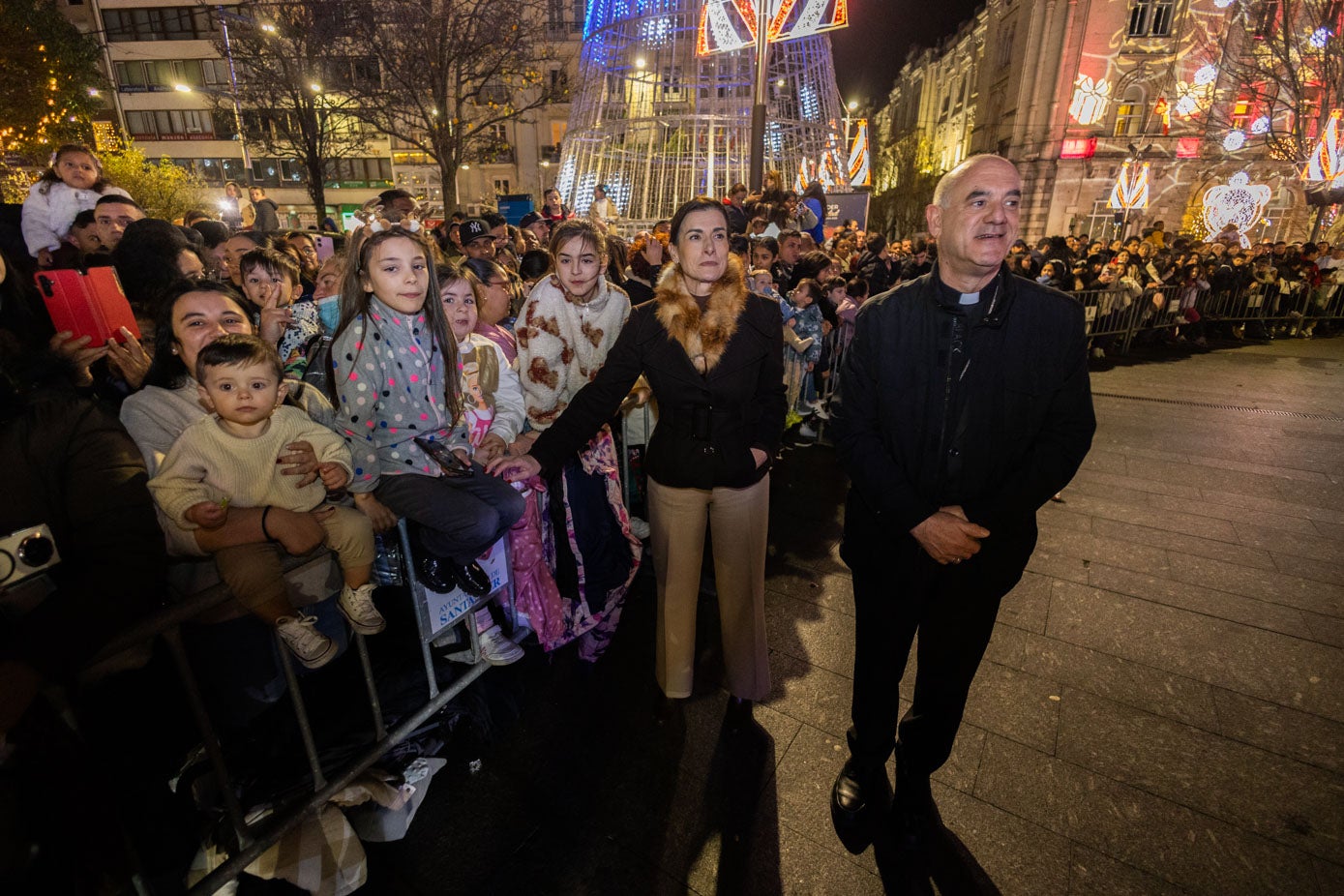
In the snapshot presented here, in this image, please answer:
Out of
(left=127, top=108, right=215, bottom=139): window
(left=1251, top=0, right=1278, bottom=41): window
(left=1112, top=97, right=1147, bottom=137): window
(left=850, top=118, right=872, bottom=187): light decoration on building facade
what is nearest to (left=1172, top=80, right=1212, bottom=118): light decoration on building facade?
(left=1112, top=97, right=1147, bottom=137): window

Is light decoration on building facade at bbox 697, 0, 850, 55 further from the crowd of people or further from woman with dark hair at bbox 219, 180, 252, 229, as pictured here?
woman with dark hair at bbox 219, 180, 252, 229

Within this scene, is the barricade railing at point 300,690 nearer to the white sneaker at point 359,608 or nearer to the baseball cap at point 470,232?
the white sneaker at point 359,608

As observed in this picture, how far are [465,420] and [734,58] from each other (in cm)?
1906

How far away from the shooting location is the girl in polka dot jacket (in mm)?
2740

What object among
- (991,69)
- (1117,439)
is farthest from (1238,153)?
(1117,439)

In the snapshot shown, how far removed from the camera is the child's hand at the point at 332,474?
260 centimetres

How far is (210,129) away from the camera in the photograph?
47188 millimetres

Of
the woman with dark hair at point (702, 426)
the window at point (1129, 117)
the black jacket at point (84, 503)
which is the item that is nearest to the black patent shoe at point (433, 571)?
the woman with dark hair at point (702, 426)

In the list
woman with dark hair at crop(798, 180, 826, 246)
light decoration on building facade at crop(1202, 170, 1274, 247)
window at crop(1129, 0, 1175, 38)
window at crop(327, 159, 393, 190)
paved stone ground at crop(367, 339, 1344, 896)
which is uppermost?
window at crop(1129, 0, 1175, 38)

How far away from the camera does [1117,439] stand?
7574 millimetres

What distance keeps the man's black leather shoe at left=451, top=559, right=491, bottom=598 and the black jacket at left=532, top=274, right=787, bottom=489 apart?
2.14ft

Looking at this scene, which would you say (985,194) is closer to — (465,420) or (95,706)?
(465,420)

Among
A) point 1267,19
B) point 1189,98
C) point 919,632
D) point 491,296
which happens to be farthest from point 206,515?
point 1267,19

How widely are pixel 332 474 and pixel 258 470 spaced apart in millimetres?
272
